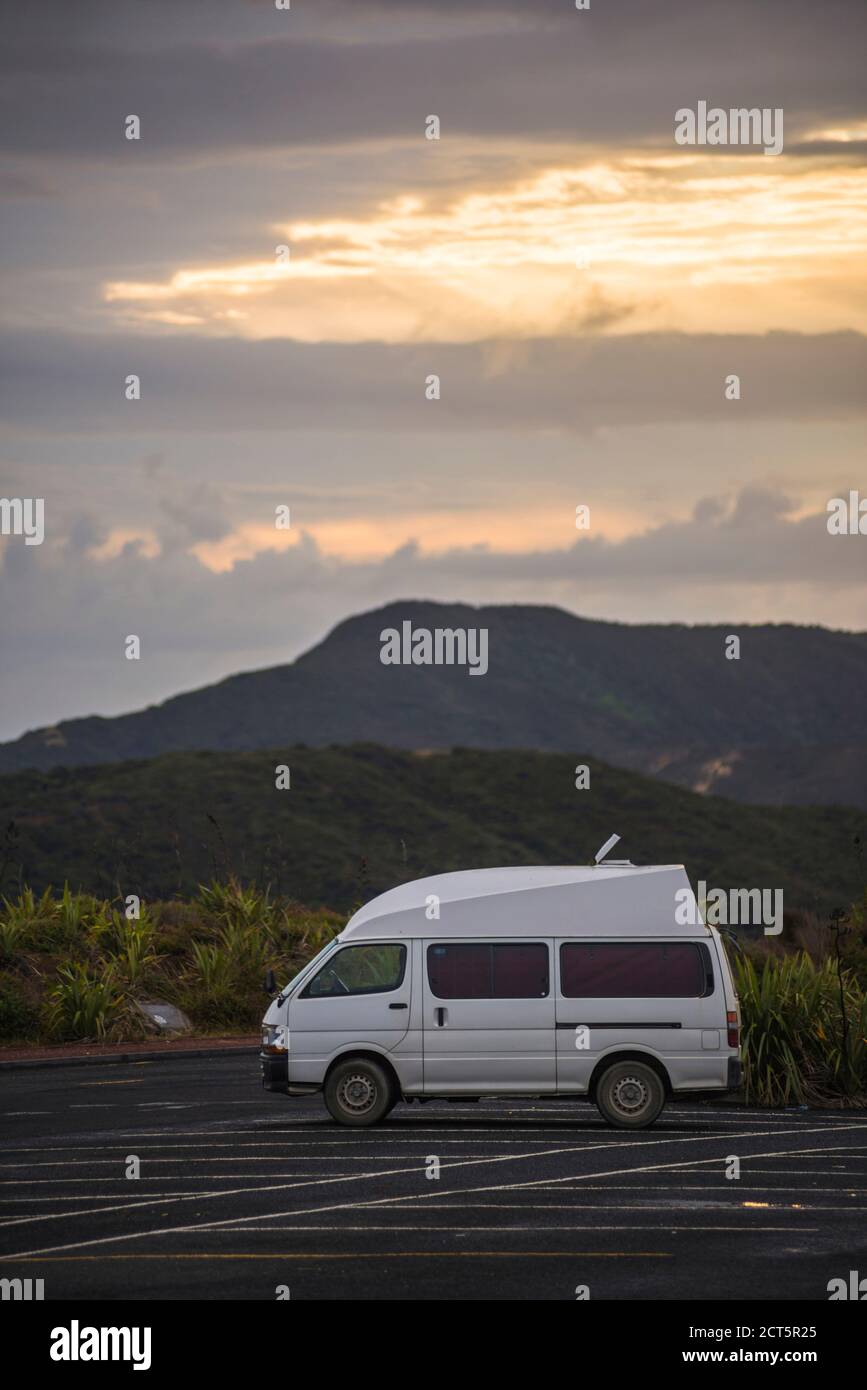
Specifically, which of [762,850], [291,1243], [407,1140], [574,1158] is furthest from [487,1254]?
[762,850]

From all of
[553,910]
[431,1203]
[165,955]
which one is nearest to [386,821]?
[165,955]

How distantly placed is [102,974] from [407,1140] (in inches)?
551

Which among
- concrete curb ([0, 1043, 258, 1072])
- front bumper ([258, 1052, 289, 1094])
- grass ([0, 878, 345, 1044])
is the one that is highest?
grass ([0, 878, 345, 1044])

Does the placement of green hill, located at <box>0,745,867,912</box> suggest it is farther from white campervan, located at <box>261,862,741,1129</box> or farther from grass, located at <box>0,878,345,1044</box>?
white campervan, located at <box>261,862,741,1129</box>

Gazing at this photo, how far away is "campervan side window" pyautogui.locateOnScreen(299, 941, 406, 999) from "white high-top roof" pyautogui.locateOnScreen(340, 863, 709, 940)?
24cm

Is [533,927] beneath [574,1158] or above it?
above

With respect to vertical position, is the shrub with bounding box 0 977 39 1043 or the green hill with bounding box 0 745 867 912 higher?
the green hill with bounding box 0 745 867 912

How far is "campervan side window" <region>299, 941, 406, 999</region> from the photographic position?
1877 centimetres

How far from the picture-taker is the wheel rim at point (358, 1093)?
18.7m

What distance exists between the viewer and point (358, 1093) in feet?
61.6

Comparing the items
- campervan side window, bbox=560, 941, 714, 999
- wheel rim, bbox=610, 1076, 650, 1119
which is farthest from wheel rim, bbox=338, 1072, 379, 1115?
wheel rim, bbox=610, 1076, 650, 1119

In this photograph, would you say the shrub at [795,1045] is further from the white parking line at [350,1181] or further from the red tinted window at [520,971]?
the red tinted window at [520,971]
